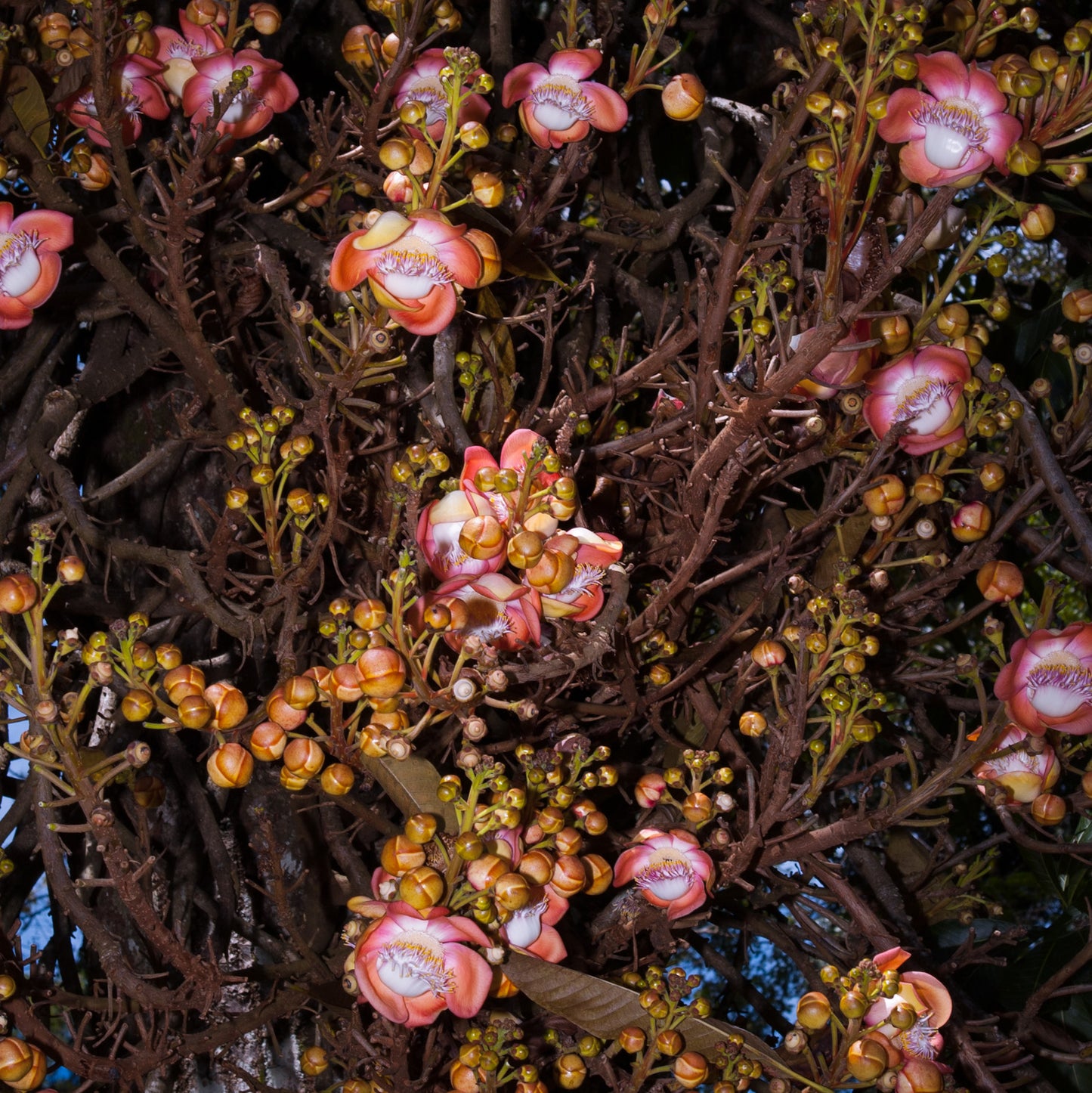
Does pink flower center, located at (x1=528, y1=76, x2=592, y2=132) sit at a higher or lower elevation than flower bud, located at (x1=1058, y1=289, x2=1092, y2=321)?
higher

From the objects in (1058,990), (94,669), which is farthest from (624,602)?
Result: (1058,990)

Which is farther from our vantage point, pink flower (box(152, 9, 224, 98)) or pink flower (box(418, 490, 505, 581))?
pink flower (box(152, 9, 224, 98))

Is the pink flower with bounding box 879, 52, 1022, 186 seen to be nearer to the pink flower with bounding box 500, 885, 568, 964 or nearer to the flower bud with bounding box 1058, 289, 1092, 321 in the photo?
the flower bud with bounding box 1058, 289, 1092, 321

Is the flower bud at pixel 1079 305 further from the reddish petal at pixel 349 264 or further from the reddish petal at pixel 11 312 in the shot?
the reddish petal at pixel 11 312

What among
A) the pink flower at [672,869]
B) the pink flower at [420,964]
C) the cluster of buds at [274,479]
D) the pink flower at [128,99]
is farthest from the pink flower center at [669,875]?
the pink flower at [128,99]

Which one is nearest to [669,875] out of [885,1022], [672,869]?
[672,869]

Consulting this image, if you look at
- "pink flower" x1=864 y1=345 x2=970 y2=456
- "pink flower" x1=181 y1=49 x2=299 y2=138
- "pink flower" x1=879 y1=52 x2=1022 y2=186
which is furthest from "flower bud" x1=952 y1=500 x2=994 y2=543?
"pink flower" x1=181 y1=49 x2=299 y2=138

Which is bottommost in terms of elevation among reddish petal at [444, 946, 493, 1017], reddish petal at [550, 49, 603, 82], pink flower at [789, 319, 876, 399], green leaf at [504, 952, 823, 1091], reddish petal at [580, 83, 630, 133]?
green leaf at [504, 952, 823, 1091]
